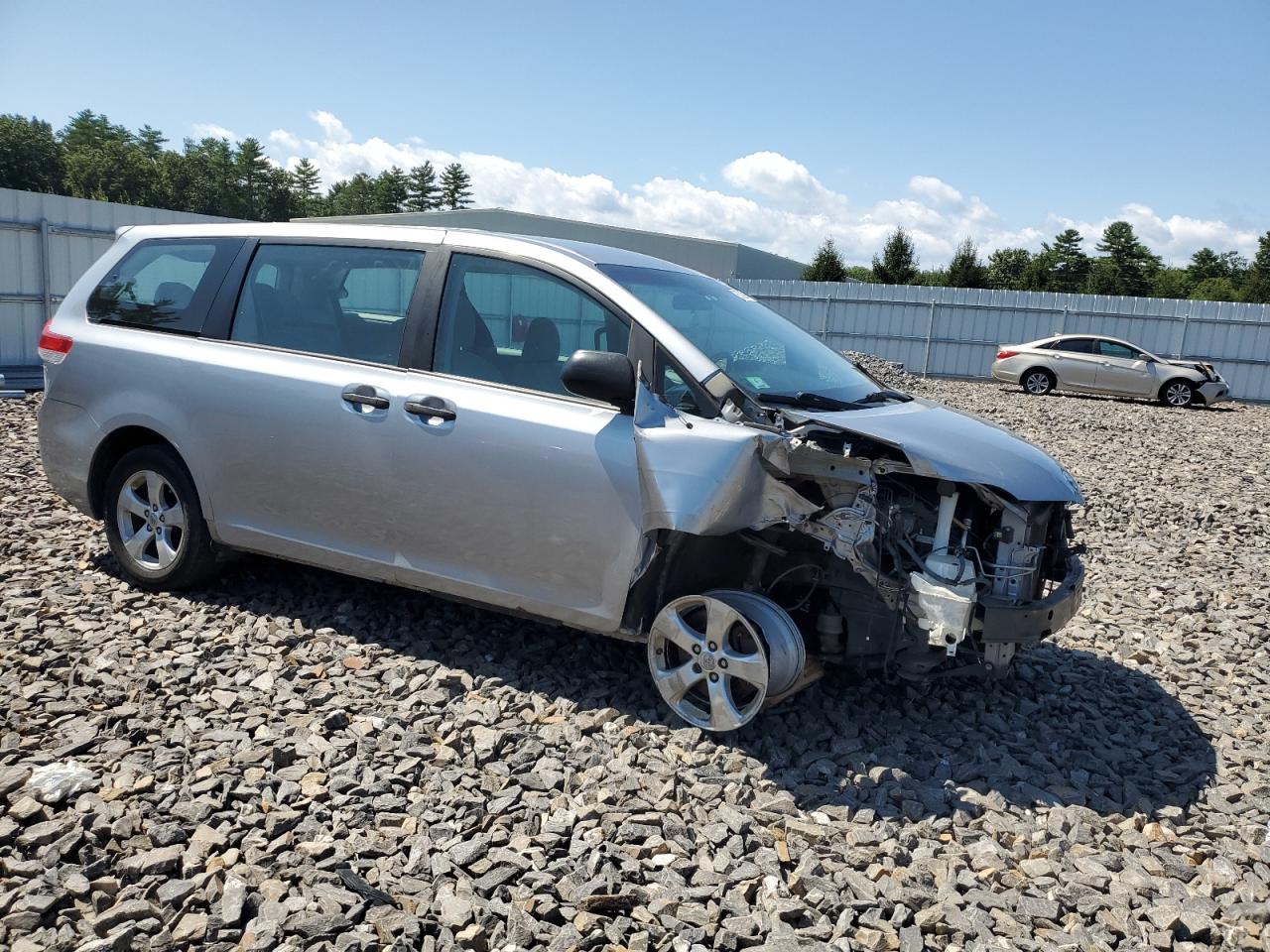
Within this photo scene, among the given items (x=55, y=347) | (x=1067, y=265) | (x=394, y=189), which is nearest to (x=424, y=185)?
(x=394, y=189)

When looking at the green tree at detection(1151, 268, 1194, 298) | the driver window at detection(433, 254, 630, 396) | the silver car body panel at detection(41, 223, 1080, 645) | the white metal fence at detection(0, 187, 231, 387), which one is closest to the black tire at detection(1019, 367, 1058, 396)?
the white metal fence at detection(0, 187, 231, 387)

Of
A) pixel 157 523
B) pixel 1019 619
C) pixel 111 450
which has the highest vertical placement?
pixel 111 450

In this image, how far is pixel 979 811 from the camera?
3.60m

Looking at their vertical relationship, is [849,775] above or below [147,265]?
below

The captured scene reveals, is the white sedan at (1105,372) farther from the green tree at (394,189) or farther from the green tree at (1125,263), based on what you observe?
the green tree at (394,189)

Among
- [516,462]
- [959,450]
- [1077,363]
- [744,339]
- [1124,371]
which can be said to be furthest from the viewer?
[1077,363]

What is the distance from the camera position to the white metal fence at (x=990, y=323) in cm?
2458

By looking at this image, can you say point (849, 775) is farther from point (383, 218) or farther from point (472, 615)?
point (383, 218)

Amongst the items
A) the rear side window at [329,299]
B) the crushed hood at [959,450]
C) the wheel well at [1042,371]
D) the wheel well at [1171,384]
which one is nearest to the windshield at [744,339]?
the crushed hood at [959,450]

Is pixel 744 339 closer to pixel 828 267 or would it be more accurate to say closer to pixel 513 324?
pixel 513 324

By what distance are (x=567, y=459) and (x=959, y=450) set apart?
1514 millimetres

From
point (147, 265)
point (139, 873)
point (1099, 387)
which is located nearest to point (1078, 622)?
point (139, 873)

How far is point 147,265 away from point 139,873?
3513 millimetres

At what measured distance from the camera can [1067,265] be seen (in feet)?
230
